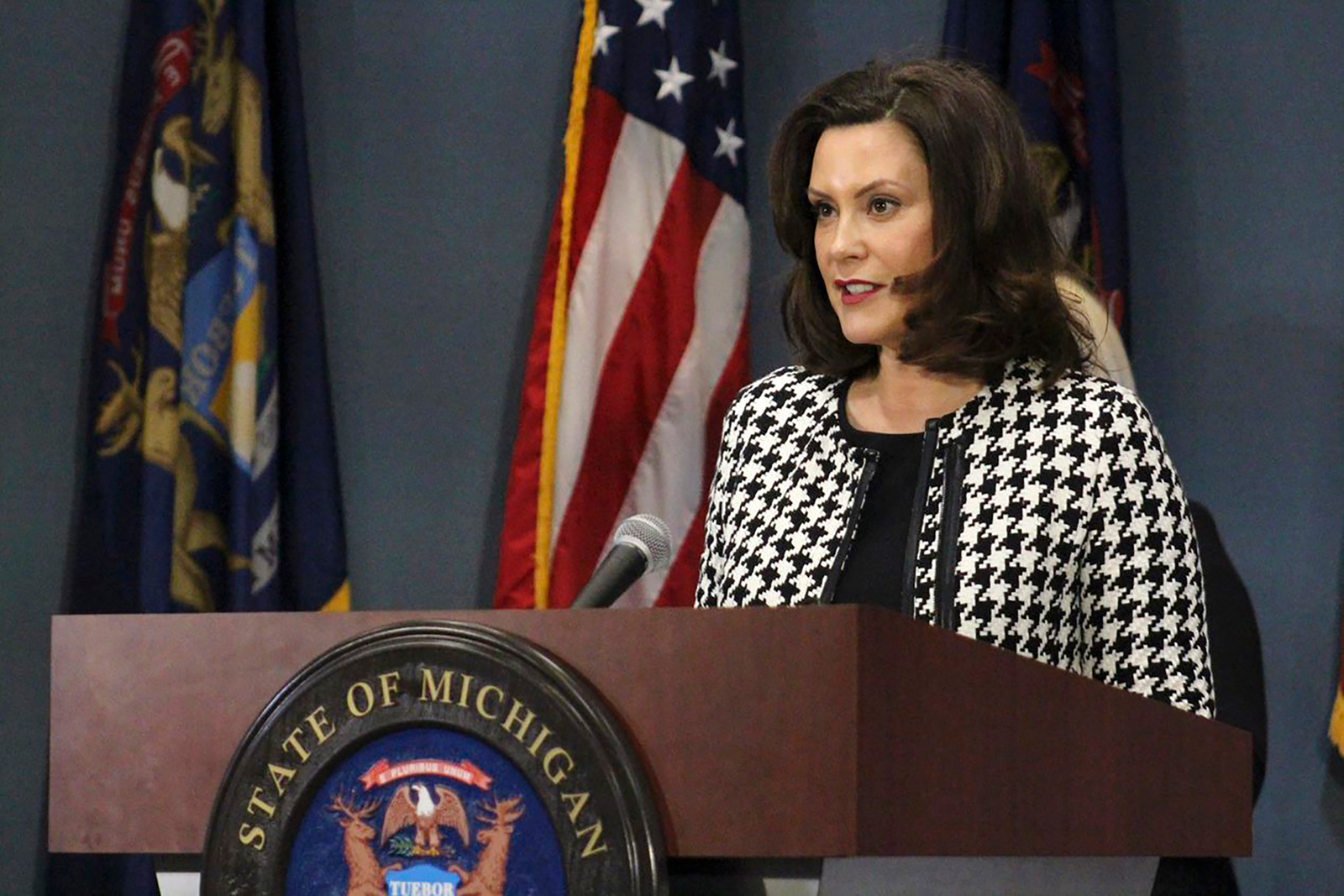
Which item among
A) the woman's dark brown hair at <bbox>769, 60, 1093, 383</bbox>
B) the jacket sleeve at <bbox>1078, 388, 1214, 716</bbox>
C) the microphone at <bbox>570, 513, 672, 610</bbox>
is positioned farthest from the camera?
the woman's dark brown hair at <bbox>769, 60, 1093, 383</bbox>

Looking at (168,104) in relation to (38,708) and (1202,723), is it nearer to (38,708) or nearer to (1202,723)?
(38,708)

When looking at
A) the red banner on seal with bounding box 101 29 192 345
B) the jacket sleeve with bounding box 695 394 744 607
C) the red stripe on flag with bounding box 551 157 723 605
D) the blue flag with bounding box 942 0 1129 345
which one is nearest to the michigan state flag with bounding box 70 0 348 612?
the red banner on seal with bounding box 101 29 192 345

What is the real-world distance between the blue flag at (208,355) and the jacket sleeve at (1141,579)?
2076 millimetres

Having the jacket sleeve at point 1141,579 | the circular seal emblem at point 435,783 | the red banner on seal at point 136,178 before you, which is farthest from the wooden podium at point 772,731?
the red banner on seal at point 136,178

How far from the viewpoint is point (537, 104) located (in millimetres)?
3715

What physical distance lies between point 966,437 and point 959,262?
18cm

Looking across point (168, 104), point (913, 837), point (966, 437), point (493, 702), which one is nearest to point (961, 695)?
point (913, 837)

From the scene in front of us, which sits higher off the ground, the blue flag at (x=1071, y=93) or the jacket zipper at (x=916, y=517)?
the blue flag at (x=1071, y=93)

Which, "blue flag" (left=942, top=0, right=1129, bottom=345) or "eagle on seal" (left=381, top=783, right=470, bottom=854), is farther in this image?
"blue flag" (left=942, top=0, right=1129, bottom=345)

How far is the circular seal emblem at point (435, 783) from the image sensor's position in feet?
3.34

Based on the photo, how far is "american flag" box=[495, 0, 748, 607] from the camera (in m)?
3.38

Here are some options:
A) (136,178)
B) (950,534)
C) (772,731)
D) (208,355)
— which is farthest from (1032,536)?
(136,178)

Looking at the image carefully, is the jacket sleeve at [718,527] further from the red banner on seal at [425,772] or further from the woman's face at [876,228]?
the red banner on seal at [425,772]

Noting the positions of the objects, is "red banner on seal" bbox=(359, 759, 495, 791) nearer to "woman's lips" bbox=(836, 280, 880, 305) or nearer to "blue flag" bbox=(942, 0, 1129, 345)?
"woman's lips" bbox=(836, 280, 880, 305)
